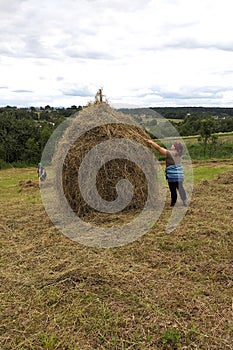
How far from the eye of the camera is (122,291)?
4289 millimetres

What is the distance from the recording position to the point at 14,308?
160 inches

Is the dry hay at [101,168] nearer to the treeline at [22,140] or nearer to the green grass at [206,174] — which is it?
the green grass at [206,174]

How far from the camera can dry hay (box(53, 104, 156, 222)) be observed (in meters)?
7.37

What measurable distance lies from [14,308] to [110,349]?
1.33 meters

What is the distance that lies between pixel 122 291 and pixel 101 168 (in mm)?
3458

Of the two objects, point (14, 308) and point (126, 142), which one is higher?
point (126, 142)

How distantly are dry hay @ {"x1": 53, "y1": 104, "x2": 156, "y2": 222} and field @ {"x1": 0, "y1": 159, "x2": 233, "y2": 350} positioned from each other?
94 centimetres

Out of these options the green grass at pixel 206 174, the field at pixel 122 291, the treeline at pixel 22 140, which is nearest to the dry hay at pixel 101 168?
the field at pixel 122 291

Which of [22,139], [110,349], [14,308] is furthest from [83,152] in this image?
[22,139]

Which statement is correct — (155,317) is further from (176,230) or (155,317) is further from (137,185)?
(137,185)

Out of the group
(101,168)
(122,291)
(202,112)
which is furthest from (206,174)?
(202,112)

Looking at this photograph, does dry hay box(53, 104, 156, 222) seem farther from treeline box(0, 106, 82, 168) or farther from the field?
treeline box(0, 106, 82, 168)

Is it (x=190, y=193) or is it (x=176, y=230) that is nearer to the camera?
(x=176, y=230)

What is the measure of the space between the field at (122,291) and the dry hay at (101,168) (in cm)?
94
